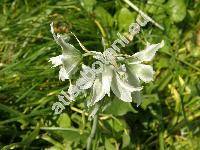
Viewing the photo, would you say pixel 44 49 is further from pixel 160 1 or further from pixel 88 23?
pixel 160 1

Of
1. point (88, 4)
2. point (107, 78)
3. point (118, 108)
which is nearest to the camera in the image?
point (107, 78)

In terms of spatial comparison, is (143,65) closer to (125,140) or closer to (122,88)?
(122,88)

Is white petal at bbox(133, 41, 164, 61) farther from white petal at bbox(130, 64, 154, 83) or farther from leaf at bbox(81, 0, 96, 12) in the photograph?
leaf at bbox(81, 0, 96, 12)

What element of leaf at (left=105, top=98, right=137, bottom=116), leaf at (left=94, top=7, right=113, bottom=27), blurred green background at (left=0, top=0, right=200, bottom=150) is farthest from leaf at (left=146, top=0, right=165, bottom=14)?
leaf at (left=105, top=98, right=137, bottom=116)

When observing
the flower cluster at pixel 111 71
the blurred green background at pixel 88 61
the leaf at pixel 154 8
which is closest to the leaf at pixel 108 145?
the blurred green background at pixel 88 61

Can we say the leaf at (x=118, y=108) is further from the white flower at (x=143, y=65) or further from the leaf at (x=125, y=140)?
the white flower at (x=143, y=65)

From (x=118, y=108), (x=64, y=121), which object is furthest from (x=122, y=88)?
(x=64, y=121)
